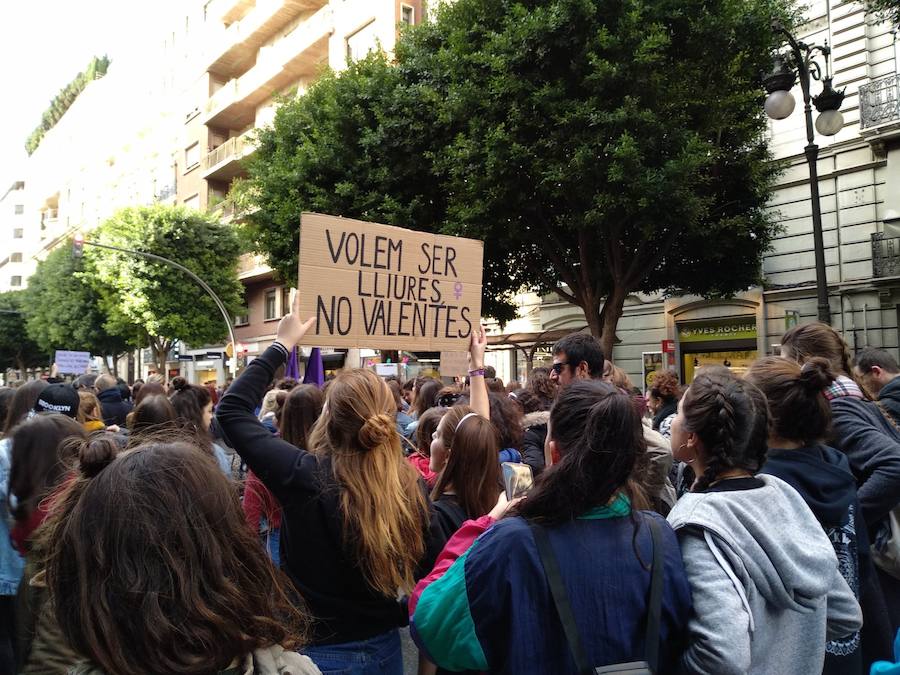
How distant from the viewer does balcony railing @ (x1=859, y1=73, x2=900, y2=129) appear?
14.8m

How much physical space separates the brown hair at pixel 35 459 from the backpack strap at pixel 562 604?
2135 millimetres

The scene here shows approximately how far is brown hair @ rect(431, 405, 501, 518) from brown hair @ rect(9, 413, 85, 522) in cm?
155

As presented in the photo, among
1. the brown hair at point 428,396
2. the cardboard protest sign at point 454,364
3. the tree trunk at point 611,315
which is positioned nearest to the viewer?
the cardboard protest sign at point 454,364

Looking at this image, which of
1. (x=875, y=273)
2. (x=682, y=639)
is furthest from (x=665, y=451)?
(x=875, y=273)

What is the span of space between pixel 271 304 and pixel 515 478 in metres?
29.0

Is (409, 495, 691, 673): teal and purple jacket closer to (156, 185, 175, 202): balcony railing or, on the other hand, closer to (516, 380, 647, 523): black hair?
(516, 380, 647, 523): black hair

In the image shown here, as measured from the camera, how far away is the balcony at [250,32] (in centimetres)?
2819

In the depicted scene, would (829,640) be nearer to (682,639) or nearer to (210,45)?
→ (682,639)

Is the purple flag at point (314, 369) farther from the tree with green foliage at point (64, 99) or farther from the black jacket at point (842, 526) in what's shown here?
the tree with green foliage at point (64, 99)

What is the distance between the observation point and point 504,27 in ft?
39.6

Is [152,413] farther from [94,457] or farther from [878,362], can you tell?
[878,362]

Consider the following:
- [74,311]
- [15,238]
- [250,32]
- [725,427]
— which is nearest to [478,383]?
[725,427]

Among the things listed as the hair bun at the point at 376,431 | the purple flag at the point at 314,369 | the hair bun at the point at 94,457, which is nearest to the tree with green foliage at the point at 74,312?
the purple flag at the point at 314,369

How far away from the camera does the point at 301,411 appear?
11.7 ft
